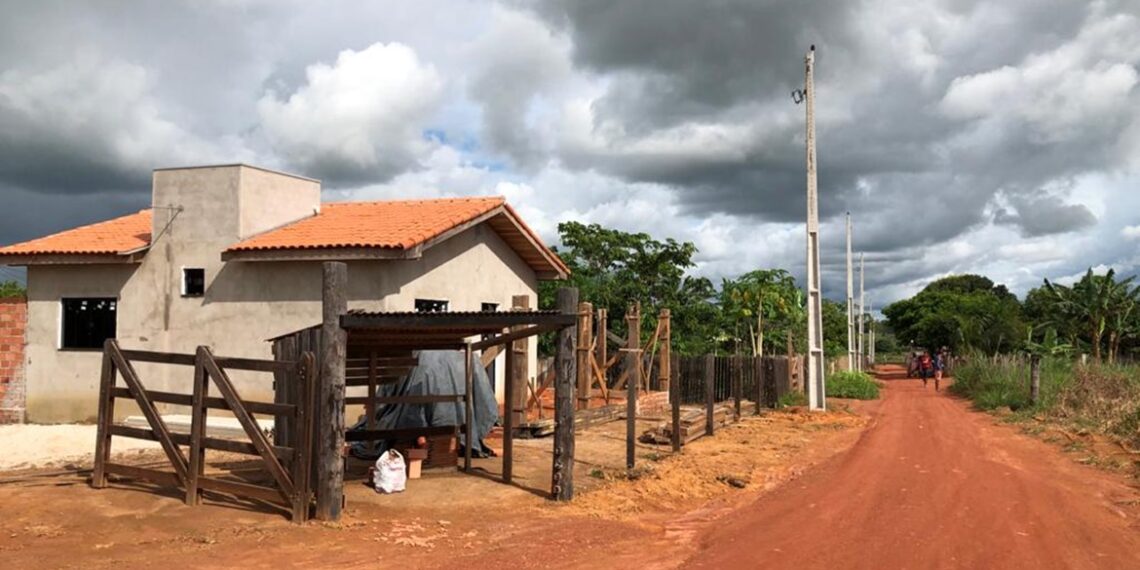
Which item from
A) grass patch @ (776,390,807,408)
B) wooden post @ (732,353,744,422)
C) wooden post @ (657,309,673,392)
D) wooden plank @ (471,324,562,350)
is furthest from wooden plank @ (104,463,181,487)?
grass patch @ (776,390,807,408)

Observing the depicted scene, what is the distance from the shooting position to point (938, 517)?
29.5ft

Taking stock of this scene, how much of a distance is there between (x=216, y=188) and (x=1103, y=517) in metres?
16.1

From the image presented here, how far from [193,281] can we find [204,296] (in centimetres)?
54

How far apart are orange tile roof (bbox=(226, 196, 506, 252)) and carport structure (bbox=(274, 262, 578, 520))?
378 cm

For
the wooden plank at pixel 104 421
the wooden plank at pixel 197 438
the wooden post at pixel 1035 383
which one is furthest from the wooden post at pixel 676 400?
the wooden post at pixel 1035 383

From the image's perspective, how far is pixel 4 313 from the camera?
59.5 ft

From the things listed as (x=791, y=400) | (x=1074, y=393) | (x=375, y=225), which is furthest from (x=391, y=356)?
(x=1074, y=393)

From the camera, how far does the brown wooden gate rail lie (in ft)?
27.8

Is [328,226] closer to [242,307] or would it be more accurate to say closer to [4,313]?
[242,307]

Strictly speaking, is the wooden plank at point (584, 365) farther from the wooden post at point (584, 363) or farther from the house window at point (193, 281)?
the house window at point (193, 281)

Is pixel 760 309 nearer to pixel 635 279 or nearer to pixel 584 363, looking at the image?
pixel 635 279

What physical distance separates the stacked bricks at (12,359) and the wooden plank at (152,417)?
10.3 meters

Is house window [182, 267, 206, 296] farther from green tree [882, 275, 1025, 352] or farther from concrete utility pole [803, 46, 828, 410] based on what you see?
green tree [882, 275, 1025, 352]

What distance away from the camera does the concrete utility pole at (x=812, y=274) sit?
71.3 ft
